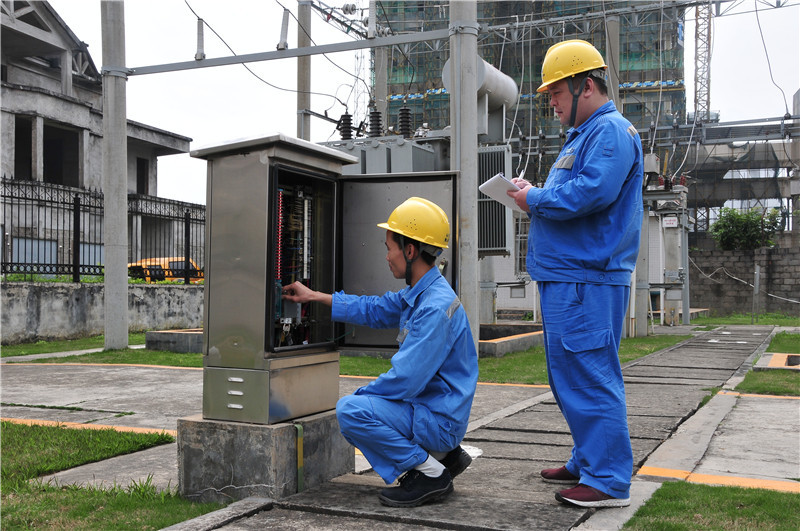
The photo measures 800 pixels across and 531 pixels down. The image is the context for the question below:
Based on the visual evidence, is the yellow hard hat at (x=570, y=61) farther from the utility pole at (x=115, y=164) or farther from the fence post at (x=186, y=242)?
the fence post at (x=186, y=242)

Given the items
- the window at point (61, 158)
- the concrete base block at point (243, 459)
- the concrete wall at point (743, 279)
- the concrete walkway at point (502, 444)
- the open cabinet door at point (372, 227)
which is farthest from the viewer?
the concrete wall at point (743, 279)

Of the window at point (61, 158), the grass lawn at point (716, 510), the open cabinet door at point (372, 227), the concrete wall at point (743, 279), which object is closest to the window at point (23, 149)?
the window at point (61, 158)

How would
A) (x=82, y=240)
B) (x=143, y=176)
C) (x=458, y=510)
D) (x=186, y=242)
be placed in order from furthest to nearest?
(x=143, y=176)
(x=82, y=240)
(x=186, y=242)
(x=458, y=510)

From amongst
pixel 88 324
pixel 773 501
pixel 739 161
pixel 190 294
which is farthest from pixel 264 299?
pixel 739 161

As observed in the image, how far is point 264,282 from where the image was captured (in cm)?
373

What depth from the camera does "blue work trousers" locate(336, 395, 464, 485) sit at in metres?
3.46

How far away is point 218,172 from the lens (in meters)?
3.91

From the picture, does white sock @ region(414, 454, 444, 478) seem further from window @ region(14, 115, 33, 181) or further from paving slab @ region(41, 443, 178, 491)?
A: window @ region(14, 115, 33, 181)

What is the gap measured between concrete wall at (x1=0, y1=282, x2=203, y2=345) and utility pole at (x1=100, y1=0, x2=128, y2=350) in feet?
10.7

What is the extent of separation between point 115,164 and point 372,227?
796 centimetres

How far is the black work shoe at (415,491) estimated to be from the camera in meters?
3.50

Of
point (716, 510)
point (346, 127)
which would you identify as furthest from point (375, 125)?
point (716, 510)

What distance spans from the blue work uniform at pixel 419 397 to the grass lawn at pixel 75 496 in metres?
0.86

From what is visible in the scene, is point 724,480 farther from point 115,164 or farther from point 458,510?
point 115,164
